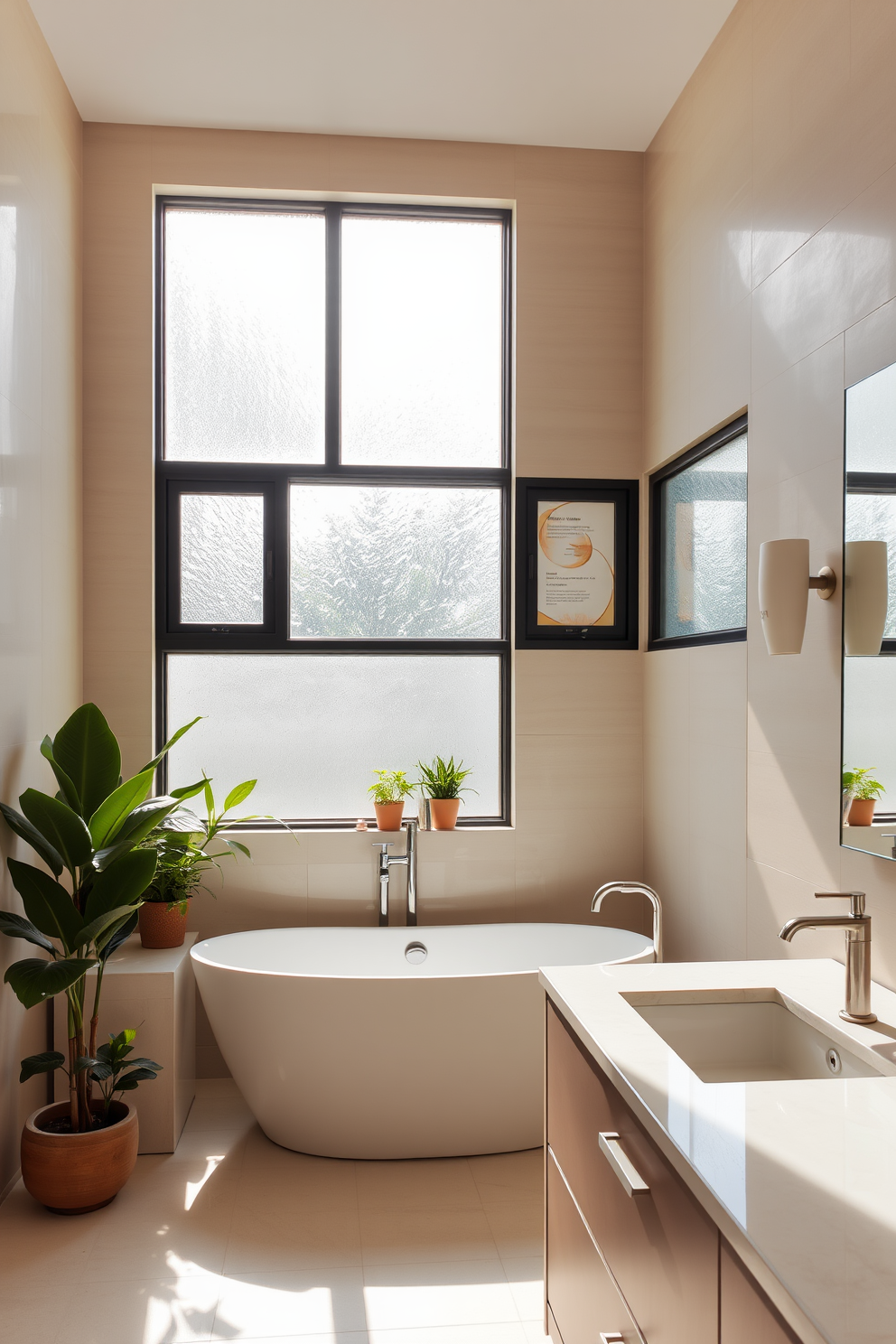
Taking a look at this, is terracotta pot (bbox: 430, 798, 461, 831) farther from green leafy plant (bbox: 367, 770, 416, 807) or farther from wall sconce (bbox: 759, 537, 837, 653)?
wall sconce (bbox: 759, 537, 837, 653)

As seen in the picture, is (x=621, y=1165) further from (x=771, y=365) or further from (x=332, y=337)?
(x=332, y=337)

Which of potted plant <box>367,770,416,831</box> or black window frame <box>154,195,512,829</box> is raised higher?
black window frame <box>154,195,512,829</box>

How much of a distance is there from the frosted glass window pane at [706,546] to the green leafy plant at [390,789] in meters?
1.06

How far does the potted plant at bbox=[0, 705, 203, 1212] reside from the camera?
8.10ft

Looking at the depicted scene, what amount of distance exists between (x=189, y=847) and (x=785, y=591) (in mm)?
2006

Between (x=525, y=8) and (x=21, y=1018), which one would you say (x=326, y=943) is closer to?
(x=21, y=1018)

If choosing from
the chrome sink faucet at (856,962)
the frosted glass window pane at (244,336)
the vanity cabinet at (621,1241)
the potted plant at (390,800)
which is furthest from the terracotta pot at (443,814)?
the chrome sink faucet at (856,962)

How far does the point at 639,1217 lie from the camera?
132 cm

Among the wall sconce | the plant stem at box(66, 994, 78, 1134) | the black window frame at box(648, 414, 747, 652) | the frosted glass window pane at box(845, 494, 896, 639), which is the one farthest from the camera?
the black window frame at box(648, 414, 747, 652)

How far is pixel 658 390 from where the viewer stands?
340 cm

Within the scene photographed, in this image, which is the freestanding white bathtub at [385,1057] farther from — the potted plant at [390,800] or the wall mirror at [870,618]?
the wall mirror at [870,618]

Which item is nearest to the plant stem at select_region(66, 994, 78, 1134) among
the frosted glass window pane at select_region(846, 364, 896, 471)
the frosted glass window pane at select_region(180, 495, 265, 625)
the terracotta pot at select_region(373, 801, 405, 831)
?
the terracotta pot at select_region(373, 801, 405, 831)

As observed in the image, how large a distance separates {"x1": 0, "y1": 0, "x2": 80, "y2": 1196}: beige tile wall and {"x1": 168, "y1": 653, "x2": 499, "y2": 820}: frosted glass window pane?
1.54ft

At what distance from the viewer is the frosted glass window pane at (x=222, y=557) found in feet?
11.5
